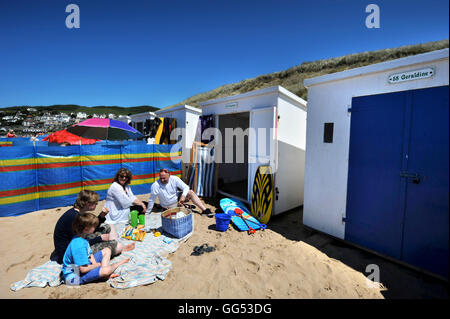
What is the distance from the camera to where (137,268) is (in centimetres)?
297

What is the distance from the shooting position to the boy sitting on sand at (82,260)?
2.54 m

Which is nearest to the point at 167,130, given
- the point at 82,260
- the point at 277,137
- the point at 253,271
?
the point at 277,137

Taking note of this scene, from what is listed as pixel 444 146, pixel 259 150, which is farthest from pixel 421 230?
pixel 259 150

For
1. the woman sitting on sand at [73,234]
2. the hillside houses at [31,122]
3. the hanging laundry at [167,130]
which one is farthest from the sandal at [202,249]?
the hillside houses at [31,122]

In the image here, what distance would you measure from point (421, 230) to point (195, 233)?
3.59 metres

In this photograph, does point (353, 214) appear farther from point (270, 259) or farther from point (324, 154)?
point (270, 259)

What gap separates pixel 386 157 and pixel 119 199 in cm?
472

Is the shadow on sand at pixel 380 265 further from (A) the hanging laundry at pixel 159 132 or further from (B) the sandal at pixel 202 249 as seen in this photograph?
(A) the hanging laundry at pixel 159 132

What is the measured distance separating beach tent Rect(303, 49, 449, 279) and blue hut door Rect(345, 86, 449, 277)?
0.4 inches

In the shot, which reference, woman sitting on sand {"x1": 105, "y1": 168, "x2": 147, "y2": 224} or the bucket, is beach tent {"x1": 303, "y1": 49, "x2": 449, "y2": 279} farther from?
woman sitting on sand {"x1": 105, "y1": 168, "x2": 147, "y2": 224}

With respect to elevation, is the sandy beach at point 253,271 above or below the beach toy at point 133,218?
below

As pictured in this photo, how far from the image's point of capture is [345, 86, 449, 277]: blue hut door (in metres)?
2.73

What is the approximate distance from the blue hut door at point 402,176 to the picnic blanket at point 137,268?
3163 millimetres

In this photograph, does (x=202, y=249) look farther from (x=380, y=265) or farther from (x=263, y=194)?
(x=380, y=265)
